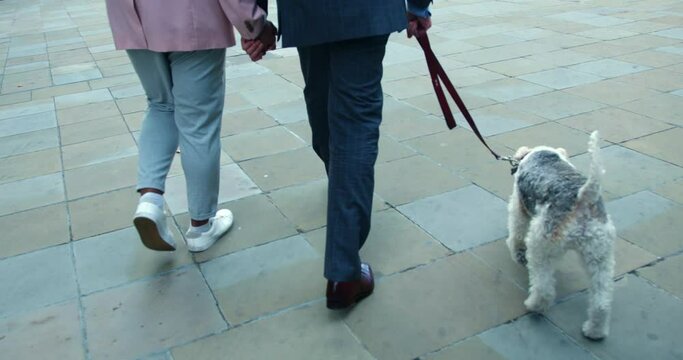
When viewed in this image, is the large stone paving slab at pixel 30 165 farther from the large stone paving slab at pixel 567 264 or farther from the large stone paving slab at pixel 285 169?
the large stone paving slab at pixel 567 264

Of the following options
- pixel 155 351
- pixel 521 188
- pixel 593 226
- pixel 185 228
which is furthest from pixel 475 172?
pixel 155 351

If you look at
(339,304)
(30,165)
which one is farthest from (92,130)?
(339,304)

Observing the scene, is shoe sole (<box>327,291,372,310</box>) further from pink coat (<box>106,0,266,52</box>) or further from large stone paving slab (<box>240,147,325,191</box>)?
large stone paving slab (<box>240,147,325,191</box>)

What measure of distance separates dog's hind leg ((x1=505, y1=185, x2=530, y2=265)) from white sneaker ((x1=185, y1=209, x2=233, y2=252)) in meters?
1.51

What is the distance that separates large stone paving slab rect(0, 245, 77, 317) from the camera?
9.29 feet

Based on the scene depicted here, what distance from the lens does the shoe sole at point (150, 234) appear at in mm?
2775

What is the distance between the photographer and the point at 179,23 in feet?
8.54

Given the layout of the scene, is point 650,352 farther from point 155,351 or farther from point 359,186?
point 155,351

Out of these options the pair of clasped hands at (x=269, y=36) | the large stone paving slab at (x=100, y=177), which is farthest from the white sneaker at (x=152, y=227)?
the large stone paving slab at (x=100, y=177)

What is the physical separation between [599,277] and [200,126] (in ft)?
6.17

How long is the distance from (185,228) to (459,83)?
3355 millimetres

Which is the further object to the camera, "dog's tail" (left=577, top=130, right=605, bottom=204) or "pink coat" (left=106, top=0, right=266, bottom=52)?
"pink coat" (left=106, top=0, right=266, bottom=52)

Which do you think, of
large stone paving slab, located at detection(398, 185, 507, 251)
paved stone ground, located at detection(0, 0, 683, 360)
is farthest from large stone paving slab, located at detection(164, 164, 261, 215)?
large stone paving slab, located at detection(398, 185, 507, 251)

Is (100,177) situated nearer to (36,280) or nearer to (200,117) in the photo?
(36,280)
